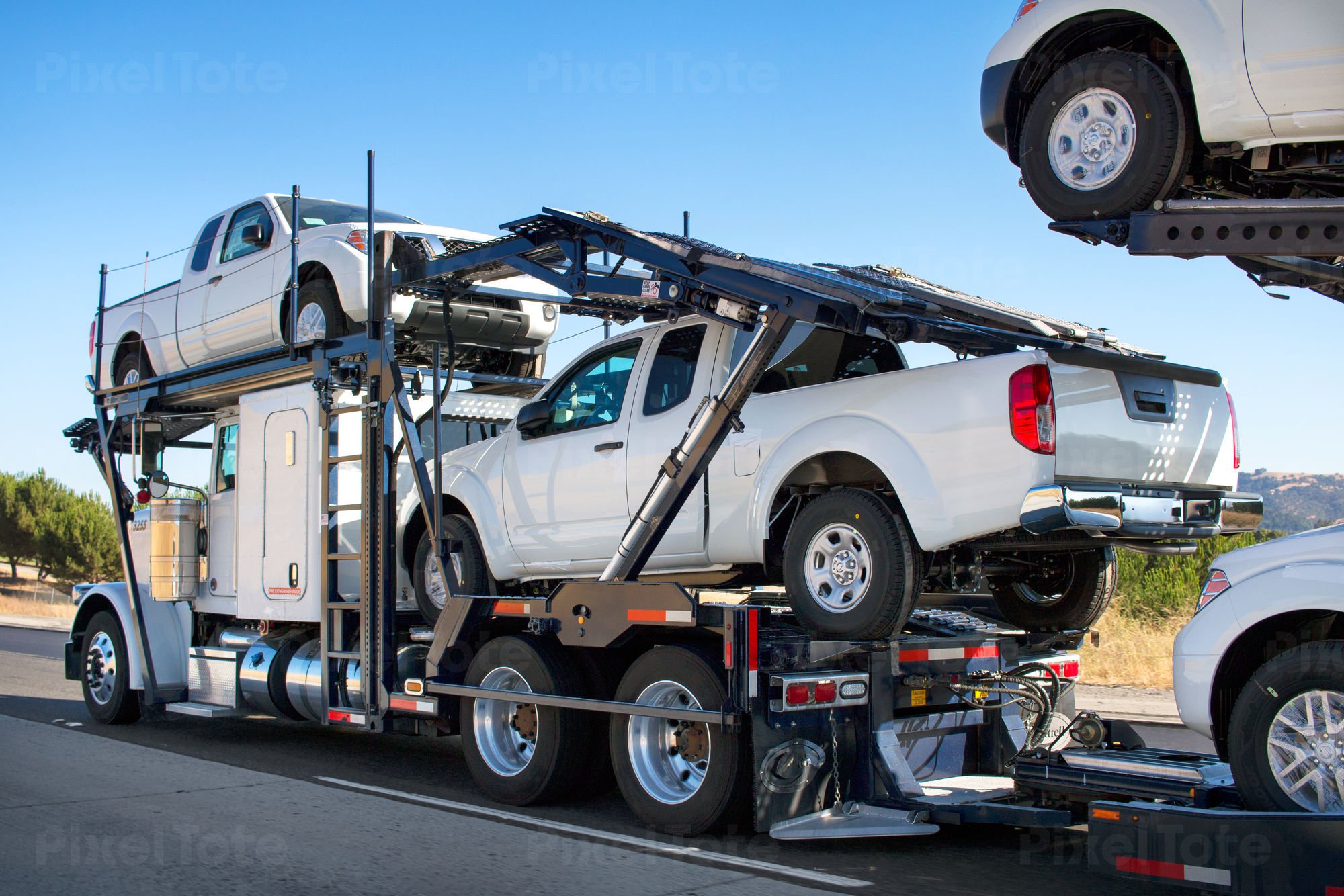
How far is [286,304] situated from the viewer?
33.0ft

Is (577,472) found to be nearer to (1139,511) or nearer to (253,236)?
(1139,511)

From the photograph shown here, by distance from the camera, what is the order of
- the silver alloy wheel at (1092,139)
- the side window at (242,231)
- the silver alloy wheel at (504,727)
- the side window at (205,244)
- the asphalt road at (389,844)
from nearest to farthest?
1. the silver alloy wheel at (1092,139)
2. the asphalt road at (389,844)
3. the silver alloy wheel at (504,727)
4. the side window at (242,231)
5. the side window at (205,244)

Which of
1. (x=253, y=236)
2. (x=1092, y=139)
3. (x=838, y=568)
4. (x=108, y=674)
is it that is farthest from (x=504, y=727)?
(x=253, y=236)

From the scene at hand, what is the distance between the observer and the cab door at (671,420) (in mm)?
6984

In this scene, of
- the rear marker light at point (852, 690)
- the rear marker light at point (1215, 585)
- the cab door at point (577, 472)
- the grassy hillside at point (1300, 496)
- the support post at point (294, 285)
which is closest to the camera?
the rear marker light at point (1215, 585)

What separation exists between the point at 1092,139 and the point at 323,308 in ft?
20.4

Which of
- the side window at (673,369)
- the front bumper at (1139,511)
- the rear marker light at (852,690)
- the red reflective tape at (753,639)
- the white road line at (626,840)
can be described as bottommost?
the white road line at (626,840)

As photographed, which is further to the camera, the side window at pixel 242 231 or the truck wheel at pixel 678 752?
the side window at pixel 242 231

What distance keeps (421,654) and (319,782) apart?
1.02 m

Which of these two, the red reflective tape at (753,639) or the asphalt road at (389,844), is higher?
the red reflective tape at (753,639)

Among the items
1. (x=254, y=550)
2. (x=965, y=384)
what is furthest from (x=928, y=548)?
(x=254, y=550)

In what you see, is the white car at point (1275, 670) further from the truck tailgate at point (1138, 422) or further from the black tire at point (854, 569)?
the black tire at point (854, 569)

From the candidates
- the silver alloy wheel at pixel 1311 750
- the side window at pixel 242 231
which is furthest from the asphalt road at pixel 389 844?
the side window at pixel 242 231

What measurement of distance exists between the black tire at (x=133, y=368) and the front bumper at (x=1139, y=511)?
28.5 feet
